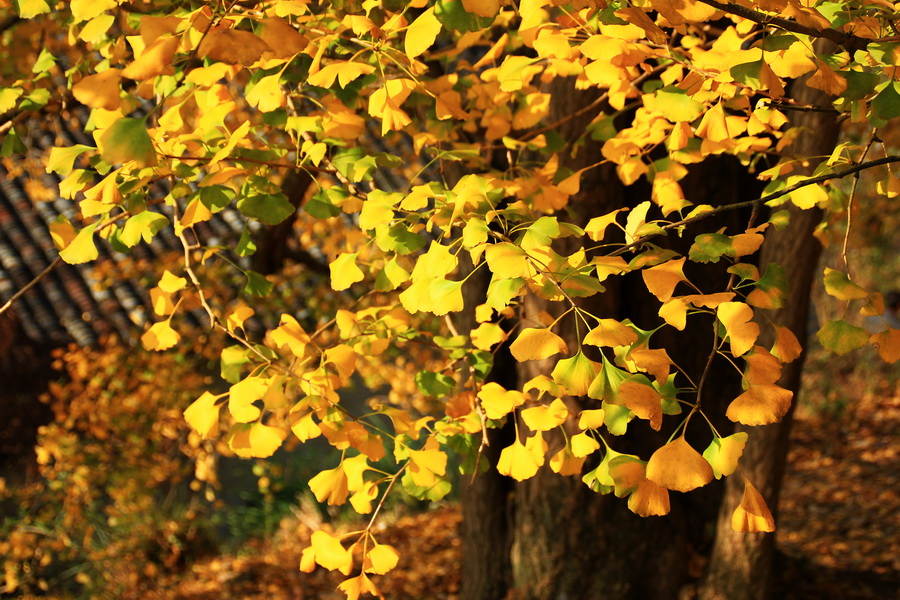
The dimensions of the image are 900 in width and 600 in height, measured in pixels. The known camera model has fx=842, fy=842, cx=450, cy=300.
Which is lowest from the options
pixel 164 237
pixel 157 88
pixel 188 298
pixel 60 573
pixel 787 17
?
pixel 60 573

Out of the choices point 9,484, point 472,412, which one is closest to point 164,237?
point 9,484

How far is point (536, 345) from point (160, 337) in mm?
860

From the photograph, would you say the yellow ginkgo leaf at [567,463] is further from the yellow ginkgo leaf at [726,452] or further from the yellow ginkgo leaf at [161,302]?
the yellow ginkgo leaf at [161,302]

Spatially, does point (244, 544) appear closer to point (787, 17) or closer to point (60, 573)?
point (60, 573)

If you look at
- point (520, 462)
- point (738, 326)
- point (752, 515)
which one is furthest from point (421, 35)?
point (752, 515)

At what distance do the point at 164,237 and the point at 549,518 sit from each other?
18.5 ft

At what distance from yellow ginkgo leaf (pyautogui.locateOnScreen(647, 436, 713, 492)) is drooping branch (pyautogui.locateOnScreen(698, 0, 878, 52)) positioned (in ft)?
1.70

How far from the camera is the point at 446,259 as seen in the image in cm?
120

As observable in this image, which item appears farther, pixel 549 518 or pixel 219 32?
pixel 549 518

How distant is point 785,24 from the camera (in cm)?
108

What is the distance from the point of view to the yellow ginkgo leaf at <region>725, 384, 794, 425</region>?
1050 millimetres

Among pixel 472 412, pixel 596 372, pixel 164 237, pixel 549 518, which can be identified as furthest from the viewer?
pixel 164 237

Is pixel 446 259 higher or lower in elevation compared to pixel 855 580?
higher

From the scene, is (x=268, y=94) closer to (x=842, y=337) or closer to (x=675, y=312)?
(x=675, y=312)
